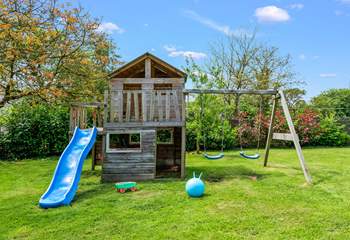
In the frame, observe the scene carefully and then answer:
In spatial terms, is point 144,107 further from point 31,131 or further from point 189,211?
point 31,131

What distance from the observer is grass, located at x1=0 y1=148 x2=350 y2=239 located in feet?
11.1

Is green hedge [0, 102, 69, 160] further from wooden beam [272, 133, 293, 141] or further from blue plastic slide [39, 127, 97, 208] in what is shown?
wooden beam [272, 133, 293, 141]

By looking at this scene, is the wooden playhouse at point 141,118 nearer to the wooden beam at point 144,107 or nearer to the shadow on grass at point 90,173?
the wooden beam at point 144,107

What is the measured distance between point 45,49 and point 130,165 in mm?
4941

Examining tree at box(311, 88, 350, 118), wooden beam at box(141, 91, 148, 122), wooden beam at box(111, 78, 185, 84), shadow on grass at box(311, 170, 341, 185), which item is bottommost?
shadow on grass at box(311, 170, 341, 185)

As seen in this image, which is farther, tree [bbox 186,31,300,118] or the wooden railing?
tree [bbox 186,31,300,118]

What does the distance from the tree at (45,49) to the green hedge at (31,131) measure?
193cm

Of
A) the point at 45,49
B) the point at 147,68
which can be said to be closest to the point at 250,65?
the point at 147,68

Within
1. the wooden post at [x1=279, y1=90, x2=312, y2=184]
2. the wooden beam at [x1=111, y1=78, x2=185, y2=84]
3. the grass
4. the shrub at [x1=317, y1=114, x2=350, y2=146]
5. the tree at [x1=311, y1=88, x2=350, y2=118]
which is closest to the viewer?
the grass

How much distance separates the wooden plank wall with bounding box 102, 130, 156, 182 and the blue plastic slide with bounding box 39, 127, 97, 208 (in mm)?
764

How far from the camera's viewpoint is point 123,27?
1277 centimetres

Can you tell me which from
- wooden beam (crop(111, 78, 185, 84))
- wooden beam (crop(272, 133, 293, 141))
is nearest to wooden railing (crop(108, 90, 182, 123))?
wooden beam (crop(111, 78, 185, 84))

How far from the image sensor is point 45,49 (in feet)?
27.3

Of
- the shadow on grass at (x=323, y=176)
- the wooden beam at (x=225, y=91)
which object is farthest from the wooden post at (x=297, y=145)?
the wooden beam at (x=225, y=91)
